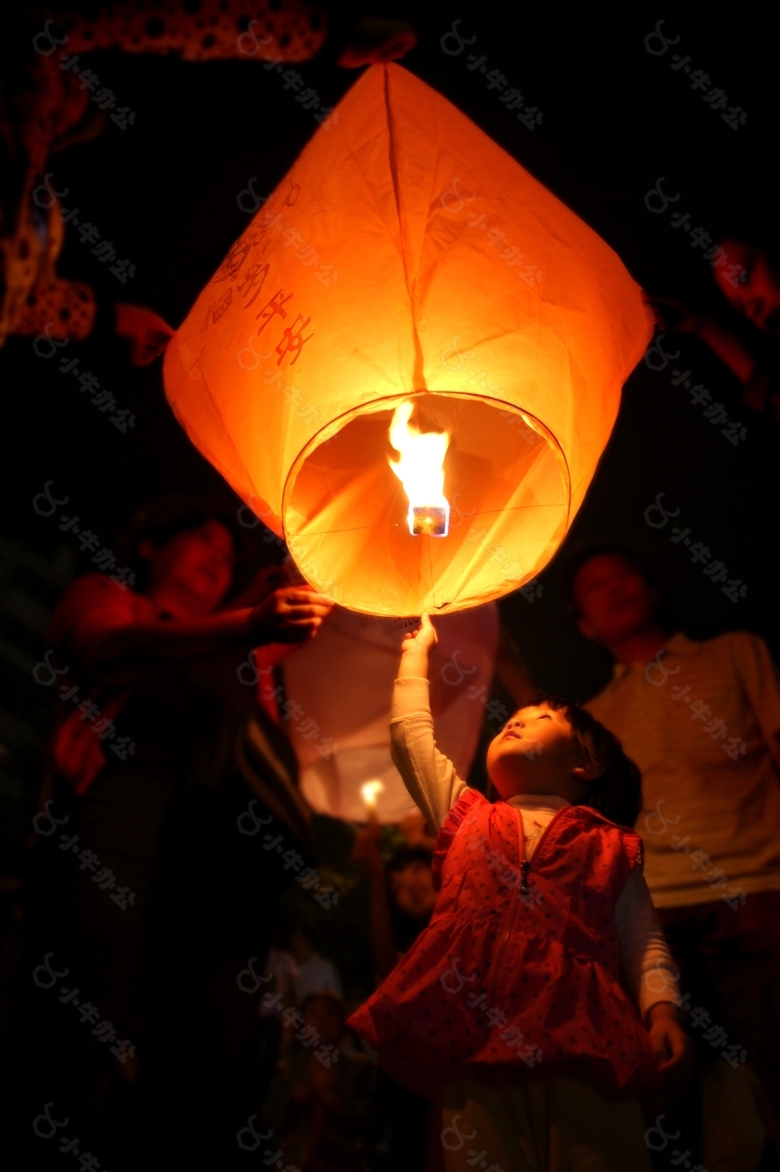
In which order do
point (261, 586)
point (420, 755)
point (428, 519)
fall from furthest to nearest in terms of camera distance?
point (261, 586) < point (420, 755) < point (428, 519)

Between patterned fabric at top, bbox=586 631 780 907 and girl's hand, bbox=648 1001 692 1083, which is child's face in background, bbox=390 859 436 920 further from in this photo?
girl's hand, bbox=648 1001 692 1083

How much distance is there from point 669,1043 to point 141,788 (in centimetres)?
147

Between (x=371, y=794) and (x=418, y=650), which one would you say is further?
(x=371, y=794)

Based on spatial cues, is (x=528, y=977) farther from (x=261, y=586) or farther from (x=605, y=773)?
(x=261, y=586)

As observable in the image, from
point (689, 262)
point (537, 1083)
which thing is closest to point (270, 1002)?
point (537, 1083)

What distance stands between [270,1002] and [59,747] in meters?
0.82

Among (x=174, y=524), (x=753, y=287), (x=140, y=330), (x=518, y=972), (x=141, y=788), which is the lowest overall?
(x=141, y=788)

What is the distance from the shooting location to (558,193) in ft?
9.94

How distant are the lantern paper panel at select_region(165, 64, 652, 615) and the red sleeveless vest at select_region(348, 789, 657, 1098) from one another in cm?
44

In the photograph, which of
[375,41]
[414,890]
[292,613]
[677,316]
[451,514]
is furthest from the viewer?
[677,316]

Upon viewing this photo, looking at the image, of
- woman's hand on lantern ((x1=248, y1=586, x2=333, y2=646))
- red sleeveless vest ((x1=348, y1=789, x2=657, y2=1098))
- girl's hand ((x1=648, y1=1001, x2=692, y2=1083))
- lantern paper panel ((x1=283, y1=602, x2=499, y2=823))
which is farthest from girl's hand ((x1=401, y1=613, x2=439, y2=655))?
lantern paper panel ((x1=283, y1=602, x2=499, y2=823))

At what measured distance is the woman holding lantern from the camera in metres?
2.19

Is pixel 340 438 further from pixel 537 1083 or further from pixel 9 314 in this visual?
pixel 537 1083

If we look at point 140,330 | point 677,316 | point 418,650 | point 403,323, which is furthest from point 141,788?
point 677,316
